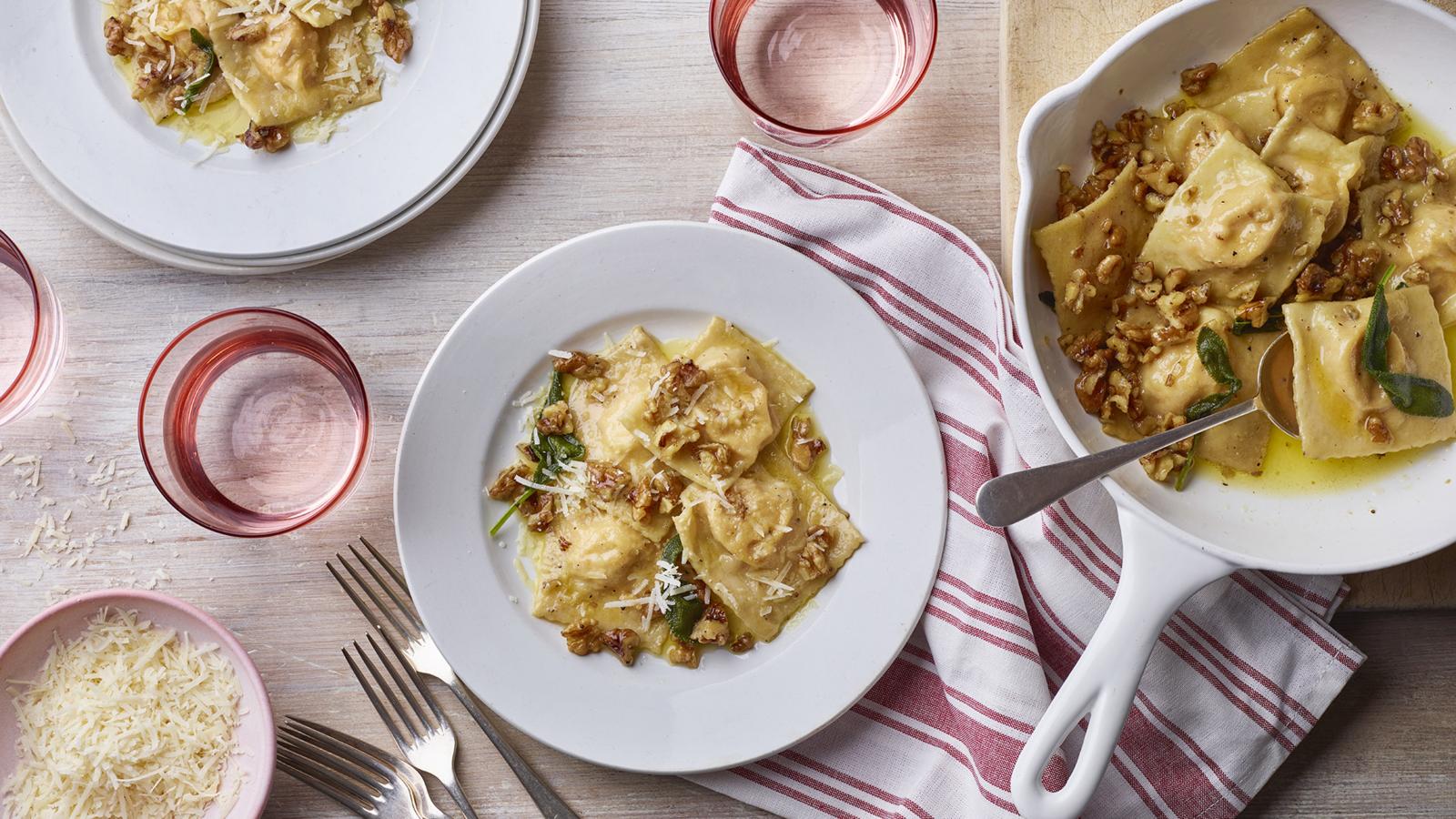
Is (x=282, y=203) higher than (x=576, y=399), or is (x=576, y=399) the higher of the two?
(x=282, y=203)

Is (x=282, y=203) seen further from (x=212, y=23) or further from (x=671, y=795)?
(x=671, y=795)

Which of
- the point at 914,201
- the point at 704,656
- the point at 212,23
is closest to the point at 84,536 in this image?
the point at 212,23

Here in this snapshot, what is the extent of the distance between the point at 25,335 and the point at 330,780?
1.89 m

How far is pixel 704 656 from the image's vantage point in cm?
320

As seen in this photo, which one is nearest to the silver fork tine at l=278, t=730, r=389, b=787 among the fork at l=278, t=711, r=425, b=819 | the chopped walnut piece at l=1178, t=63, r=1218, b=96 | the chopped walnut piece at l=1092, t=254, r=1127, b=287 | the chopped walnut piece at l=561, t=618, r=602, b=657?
the fork at l=278, t=711, r=425, b=819

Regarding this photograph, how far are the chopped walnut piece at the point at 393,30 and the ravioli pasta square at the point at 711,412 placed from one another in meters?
1.35

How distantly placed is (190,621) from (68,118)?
5.51 ft

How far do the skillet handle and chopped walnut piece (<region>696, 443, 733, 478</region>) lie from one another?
1.15 meters

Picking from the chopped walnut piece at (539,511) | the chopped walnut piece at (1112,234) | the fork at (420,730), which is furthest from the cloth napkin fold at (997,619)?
the chopped walnut piece at (539,511)

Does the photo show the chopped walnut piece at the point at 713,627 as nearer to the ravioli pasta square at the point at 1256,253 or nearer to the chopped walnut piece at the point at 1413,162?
the ravioli pasta square at the point at 1256,253

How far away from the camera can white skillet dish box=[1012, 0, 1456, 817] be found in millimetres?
2648

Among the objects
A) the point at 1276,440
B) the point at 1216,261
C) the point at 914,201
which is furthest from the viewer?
the point at 914,201

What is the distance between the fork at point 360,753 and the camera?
3268mm

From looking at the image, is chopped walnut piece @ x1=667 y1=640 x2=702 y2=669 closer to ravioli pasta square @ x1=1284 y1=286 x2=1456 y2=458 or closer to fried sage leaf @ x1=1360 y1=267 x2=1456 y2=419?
ravioli pasta square @ x1=1284 y1=286 x2=1456 y2=458
